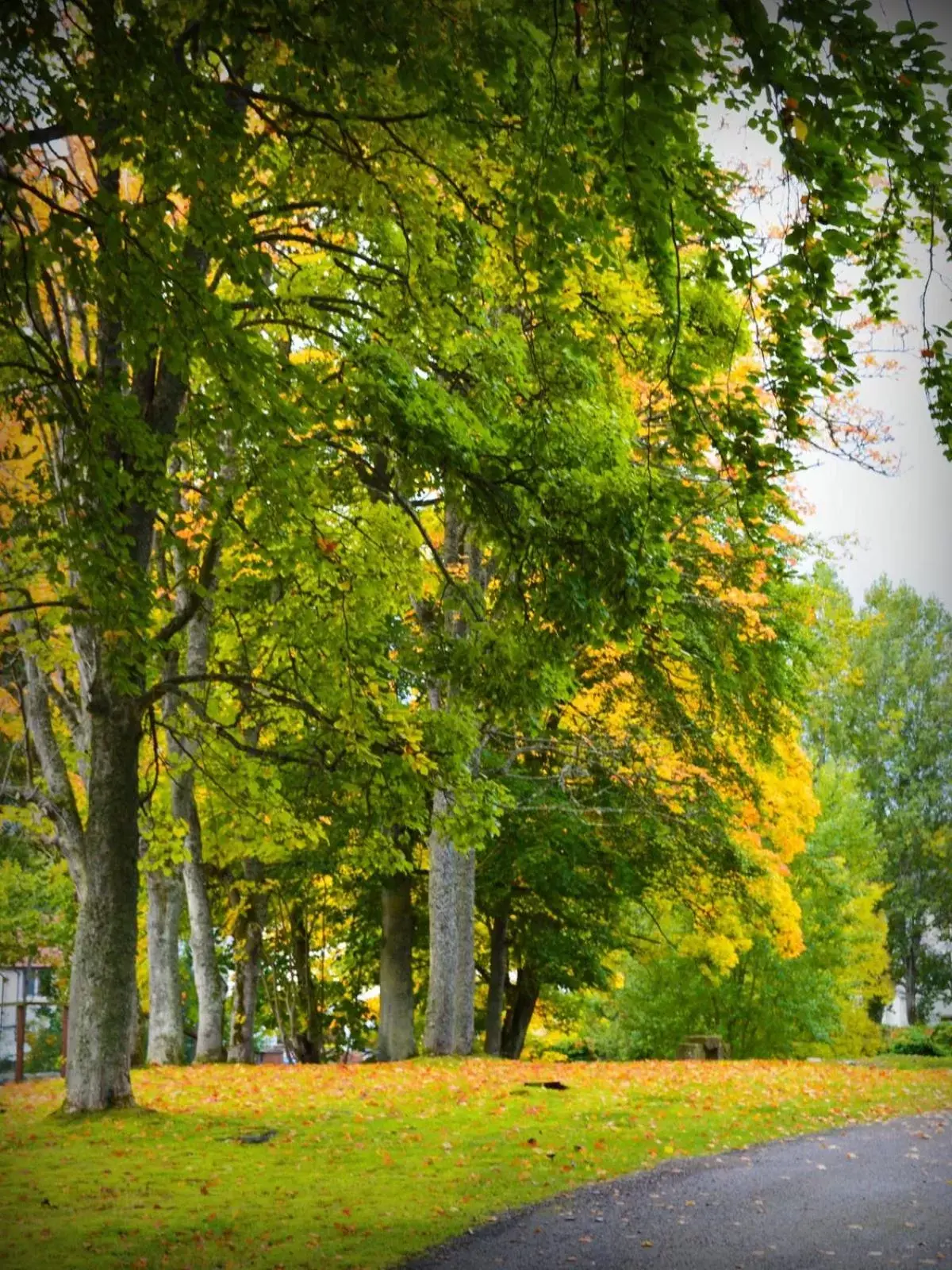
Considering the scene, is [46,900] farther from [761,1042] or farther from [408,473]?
[408,473]

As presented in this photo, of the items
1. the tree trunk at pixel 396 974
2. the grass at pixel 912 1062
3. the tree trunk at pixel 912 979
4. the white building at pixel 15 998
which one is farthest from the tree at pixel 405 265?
the tree trunk at pixel 912 979

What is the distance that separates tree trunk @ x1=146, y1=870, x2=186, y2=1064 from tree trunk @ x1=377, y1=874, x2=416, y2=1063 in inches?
139

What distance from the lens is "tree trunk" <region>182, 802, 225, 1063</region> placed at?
59.0 ft

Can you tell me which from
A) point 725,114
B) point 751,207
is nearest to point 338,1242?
point 725,114

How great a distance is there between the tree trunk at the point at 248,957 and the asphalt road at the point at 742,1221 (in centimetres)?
1306

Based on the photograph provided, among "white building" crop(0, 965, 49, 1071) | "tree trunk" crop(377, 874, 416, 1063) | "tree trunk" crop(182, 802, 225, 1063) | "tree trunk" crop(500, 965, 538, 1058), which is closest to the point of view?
"tree trunk" crop(182, 802, 225, 1063)

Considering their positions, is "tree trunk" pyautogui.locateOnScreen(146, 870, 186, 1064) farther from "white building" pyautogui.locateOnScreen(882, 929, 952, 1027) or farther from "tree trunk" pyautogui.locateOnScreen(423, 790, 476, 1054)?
"white building" pyautogui.locateOnScreen(882, 929, 952, 1027)

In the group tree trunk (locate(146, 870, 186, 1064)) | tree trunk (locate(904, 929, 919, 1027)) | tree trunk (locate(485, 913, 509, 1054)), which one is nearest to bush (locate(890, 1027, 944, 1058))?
tree trunk (locate(485, 913, 509, 1054))

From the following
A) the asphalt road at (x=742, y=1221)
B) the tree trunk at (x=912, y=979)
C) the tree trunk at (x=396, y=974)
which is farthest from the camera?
the tree trunk at (x=912, y=979)

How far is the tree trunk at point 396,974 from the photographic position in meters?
19.5

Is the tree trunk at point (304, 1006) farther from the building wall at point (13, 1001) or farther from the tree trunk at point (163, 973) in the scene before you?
the tree trunk at point (163, 973)

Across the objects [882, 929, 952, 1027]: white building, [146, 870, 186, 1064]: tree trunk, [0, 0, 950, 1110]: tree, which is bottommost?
[882, 929, 952, 1027]: white building

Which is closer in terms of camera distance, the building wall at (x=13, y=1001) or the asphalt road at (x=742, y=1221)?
the asphalt road at (x=742, y=1221)

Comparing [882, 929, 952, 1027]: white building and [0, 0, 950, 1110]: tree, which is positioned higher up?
[0, 0, 950, 1110]: tree
